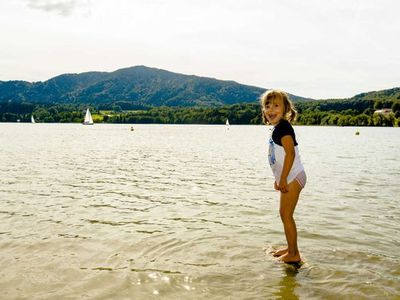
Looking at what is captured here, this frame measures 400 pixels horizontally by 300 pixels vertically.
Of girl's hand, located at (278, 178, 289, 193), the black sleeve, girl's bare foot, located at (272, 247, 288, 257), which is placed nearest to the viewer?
the black sleeve

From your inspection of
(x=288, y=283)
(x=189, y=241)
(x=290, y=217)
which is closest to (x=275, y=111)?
(x=290, y=217)

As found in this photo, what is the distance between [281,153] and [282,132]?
0.44 meters

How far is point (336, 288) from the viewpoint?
21.7 ft

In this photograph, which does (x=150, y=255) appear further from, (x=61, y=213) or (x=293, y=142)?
(x=61, y=213)

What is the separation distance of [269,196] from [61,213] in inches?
312

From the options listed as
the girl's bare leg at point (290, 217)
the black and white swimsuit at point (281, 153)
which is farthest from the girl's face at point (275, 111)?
the girl's bare leg at point (290, 217)

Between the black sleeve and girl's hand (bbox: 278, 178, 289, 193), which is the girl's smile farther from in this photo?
girl's hand (bbox: 278, 178, 289, 193)

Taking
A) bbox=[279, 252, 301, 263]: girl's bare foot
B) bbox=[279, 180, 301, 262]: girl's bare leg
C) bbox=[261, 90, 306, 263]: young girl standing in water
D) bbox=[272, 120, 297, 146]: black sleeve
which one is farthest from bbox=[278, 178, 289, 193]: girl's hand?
bbox=[279, 252, 301, 263]: girl's bare foot

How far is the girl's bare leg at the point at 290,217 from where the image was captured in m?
7.86

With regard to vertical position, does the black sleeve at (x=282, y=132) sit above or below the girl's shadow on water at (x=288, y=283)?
above

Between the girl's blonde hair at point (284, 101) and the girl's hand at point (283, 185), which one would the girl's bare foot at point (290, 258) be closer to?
the girl's hand at point (283, 185)

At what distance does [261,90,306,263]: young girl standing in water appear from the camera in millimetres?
7598

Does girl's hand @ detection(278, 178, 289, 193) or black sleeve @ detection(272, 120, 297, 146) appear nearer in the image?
black sleeve @ detection(272, 120, 297, 146)

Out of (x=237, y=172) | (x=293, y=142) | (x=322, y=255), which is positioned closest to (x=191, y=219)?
(x=322, y=255)
